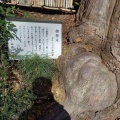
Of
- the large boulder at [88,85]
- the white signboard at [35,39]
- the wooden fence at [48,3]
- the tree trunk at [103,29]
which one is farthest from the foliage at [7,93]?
the tree trunk at [103,29]

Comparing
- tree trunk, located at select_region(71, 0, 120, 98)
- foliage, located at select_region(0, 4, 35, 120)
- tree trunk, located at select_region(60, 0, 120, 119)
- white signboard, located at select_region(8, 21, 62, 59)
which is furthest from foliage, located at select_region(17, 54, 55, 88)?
tree trunk, located at select_region(71, 0, 120, 98)

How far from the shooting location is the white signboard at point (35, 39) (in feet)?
10.4

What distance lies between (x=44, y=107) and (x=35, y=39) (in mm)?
1150

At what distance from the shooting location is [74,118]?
3090 millimetres

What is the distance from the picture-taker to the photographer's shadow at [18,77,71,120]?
3.15 metres

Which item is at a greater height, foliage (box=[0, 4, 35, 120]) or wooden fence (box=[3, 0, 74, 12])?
wooden fence (box=[3, 0, 74, 12])

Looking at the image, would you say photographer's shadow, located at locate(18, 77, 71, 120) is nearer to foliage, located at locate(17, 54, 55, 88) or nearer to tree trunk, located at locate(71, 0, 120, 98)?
foliage, located at locate(17, 54, 55, 88)

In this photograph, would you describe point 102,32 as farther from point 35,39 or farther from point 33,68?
point 33,68

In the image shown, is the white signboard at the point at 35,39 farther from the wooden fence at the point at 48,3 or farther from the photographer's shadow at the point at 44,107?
the wooden fence at the point at 48,3

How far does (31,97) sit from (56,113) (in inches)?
18.0

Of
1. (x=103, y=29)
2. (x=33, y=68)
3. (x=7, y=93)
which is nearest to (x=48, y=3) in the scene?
(x=103, y=29)

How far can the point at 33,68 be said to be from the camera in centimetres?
334

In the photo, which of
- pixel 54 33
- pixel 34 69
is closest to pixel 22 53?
pixel 34 69

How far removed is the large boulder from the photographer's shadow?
0.16 m
